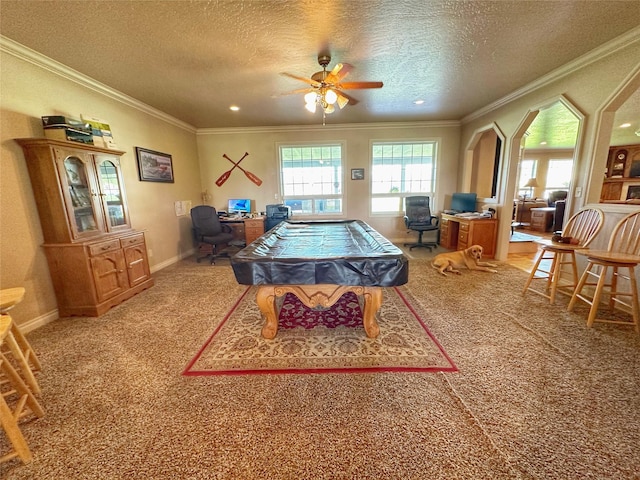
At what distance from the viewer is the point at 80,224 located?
256 centimetres

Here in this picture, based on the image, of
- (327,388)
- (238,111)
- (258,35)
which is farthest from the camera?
(238,111)

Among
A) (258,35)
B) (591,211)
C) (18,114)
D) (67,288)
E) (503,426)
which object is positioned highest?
(258,35)

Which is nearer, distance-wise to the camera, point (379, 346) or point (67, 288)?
point (379, 346)

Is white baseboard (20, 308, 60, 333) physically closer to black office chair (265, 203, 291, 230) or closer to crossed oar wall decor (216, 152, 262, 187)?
black office chair (265, 203, 291, 230)

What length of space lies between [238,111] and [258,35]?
223 cm

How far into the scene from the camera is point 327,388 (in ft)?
5.18

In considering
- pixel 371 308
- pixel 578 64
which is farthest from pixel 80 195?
pixel 578 64

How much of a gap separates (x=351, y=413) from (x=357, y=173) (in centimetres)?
477

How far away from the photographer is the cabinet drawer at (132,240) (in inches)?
114

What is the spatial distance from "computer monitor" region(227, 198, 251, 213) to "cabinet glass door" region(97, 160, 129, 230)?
2.42 metres

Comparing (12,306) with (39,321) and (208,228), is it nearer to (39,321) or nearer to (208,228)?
(39,321)

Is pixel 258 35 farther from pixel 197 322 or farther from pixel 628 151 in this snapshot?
pixel 628 151

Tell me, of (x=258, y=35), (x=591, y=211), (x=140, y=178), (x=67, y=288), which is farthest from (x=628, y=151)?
(x=67, y=288)

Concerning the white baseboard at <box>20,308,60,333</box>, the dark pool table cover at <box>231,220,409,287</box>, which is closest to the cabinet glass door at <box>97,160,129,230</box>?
the white baseboard at <box>20,308,60,333</box>
